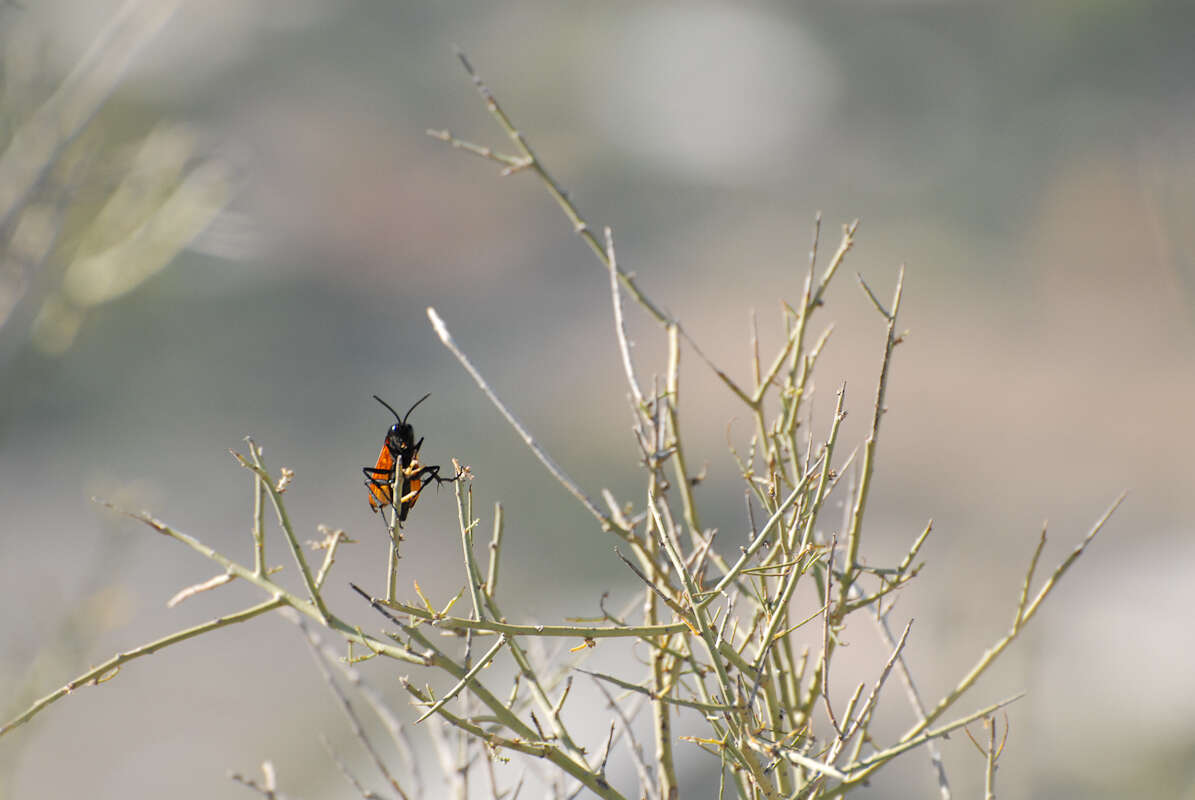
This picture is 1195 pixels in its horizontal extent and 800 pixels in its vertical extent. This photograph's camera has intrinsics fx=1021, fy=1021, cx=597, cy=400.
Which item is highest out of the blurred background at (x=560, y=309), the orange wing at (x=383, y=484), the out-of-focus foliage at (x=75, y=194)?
the blurred background at (x=560, y=309)

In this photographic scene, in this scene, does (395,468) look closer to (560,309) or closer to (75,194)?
(75,194)

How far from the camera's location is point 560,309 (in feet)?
41.8

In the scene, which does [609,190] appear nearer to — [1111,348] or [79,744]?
[1111,348]

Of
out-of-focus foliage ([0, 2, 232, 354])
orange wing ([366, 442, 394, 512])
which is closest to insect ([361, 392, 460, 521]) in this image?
orange wing ([366, 442, 394, 512])

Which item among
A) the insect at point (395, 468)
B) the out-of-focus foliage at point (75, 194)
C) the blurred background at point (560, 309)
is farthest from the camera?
the blurred background at point (560, 309)

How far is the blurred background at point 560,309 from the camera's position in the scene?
3.49 metres

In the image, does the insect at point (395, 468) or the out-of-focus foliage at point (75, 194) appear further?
the out-of-focus foliage at point (75, 194)

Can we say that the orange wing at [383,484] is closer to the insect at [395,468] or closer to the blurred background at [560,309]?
the insect at [395,468]

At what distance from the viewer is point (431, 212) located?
14438 mm

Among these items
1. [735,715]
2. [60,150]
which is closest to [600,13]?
[60,150]

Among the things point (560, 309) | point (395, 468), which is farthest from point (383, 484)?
point (560, 309)

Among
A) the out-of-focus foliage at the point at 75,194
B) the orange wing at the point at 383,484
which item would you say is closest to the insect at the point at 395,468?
the orange wing at the point at 383,484

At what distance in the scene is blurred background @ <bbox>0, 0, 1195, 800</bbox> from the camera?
3494 mm

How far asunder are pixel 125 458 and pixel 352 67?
27.2 ft
